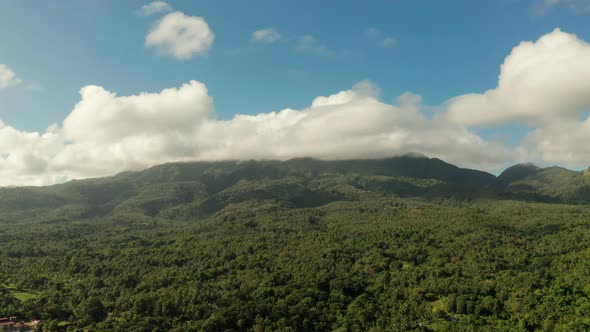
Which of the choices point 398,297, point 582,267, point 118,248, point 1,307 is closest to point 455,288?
point 398,297

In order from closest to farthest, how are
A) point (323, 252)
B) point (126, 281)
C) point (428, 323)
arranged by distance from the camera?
point (428, 323) → point (126, 281) → point (323, 252)

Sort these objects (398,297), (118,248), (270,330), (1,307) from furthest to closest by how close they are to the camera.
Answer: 1. (118,248)
2. (398,297)
3. (1,307)
4. (270,330)

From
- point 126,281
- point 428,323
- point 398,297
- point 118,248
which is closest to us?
point 428,323

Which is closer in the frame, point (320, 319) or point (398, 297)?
point (320, 319)

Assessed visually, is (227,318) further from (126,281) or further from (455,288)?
(455,288)

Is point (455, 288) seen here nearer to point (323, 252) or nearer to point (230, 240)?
point (323, 252)

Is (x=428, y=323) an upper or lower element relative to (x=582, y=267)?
lower

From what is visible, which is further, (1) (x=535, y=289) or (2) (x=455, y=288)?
(2) (x=455, y=288)

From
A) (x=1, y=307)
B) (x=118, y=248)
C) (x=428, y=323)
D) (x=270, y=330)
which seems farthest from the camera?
(x=118, y=248)

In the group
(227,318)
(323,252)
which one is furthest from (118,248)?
(227,318)
